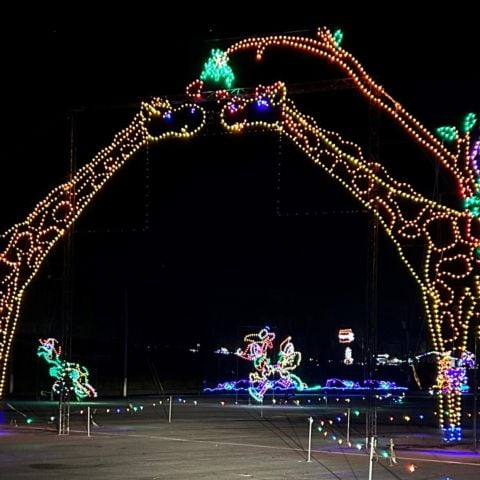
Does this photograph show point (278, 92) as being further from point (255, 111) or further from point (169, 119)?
point (169, 119)

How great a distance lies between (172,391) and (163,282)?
6431 mm

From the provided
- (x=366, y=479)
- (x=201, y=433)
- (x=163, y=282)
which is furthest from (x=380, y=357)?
(x=366, y=479)

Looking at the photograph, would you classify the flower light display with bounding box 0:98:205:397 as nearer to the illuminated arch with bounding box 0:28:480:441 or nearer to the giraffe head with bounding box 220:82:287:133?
the illuminated arch with bounding box 0:28:480:441

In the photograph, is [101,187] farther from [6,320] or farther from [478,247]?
[478,247]

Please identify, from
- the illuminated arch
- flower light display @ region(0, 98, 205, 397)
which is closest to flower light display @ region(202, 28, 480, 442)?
the illuminated arch

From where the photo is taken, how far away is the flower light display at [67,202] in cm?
2111

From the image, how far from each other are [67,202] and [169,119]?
10.1 feet

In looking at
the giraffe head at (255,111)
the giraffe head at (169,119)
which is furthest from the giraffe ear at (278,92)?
the giraffe head at (169,119)

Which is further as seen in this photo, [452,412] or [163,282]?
[163,282]

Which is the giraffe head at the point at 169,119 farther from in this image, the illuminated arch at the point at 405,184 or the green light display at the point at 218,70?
the green light display at the point at 218,70

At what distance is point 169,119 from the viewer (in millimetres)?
21141

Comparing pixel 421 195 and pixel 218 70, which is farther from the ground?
pixel 218 70

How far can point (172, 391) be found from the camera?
48.1 m

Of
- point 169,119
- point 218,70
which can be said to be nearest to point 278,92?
point 218,70
